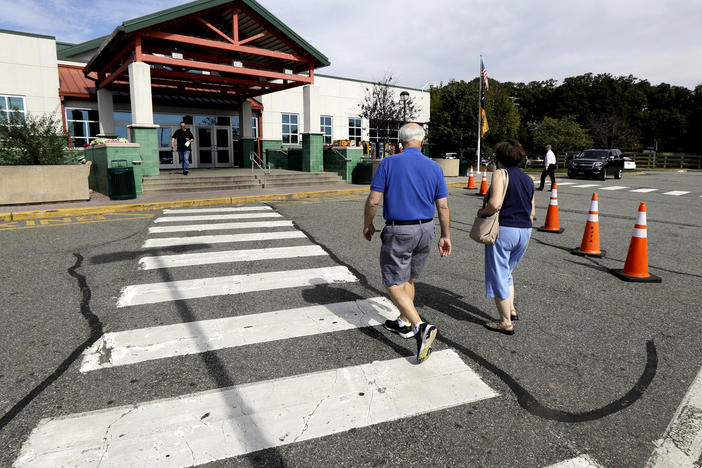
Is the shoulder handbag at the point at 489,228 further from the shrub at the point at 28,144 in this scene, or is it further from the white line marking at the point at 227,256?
the shrub at the point at 28,144

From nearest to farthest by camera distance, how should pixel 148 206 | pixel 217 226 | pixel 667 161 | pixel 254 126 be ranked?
pixel 217 226
pixel 148 206
pixel 254 126
pixel 667 161

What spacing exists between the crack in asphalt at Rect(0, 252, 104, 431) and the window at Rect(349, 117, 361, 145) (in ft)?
87.0

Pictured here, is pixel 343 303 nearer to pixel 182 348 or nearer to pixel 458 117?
pixel 182 348

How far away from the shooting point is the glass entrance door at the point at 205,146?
23906 millimetres

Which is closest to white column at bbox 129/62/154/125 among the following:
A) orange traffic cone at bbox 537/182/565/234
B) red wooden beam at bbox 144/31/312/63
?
red wooden beam at bbox 144/31/312/63

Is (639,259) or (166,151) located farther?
(166,151)

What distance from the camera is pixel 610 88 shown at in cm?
7619

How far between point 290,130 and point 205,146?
18.4 ft

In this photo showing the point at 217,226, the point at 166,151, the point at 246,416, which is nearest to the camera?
the point at 246,416

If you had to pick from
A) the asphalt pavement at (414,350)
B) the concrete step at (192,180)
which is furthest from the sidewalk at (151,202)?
the asphalt pavement at (414,350)

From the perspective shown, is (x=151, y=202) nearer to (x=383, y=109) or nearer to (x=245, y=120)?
(x=245, y=120)

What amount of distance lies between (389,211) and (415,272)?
0.56 metres

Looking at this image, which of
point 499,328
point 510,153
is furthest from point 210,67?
point 499,328

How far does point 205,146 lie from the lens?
2414 centimetres
